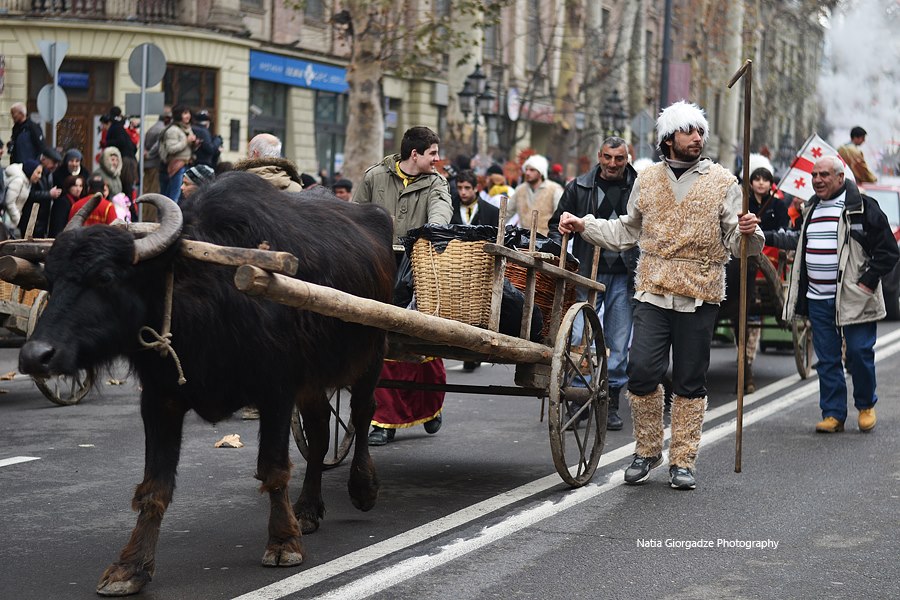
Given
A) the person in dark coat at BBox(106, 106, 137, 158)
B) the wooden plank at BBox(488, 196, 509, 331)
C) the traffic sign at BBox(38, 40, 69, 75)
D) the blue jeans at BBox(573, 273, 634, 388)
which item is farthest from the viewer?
the person in dark coat at BBox(106, 106, 137, 158)

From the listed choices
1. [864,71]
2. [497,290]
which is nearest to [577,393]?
[497,290]

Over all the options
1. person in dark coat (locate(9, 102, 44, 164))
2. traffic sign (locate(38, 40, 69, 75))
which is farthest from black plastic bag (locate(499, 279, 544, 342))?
traffic sign (locate(38, 40, 69, 75))

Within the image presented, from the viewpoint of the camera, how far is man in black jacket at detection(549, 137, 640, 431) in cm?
1031

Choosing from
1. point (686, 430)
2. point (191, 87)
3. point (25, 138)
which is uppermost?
point (191, 87)

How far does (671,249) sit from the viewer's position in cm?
798

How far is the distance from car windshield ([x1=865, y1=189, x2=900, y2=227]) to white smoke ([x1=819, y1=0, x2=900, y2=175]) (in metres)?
10.6

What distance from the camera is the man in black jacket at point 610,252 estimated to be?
10312 mm

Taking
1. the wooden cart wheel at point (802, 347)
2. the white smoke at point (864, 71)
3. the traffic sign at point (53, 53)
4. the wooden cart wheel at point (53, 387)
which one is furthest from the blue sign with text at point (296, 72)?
the wooden cart wheel at point (53, 387)

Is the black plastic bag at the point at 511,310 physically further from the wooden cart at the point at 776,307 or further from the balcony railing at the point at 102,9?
the balcony railing at the point at 102,9

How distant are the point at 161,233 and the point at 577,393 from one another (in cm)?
322

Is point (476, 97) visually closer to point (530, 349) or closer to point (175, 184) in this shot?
point (175, 184)

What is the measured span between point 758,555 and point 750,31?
3779cm

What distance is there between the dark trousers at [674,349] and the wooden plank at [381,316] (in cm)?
56

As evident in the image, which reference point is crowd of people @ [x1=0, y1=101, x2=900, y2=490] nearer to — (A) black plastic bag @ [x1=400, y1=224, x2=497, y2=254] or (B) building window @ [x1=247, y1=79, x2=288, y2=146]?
(A) black plastic bag @ [x1=400, y1=224, x2=497, y2=254]
